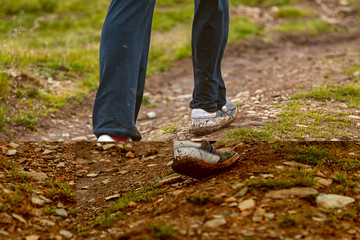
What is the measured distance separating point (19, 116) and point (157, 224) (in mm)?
3361

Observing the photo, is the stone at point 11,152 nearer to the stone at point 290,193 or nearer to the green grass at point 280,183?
the green grass at point 280,183

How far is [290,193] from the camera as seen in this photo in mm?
2506

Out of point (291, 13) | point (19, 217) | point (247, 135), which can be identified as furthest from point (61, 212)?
point (291, 13)

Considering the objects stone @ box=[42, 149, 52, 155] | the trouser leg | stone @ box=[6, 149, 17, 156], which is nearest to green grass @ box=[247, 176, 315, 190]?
the trouser leg

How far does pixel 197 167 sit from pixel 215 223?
0.54m

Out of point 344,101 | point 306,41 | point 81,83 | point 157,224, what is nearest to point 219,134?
point 157,224

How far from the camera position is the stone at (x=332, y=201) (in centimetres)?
240

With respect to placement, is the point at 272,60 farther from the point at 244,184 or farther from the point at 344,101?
the point at 244,184

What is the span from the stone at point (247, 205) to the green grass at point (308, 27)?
867 centimetres

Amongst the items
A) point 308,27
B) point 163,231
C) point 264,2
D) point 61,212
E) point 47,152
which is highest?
point 264,2

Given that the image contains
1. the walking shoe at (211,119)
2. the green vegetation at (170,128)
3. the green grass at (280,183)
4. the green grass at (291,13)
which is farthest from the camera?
the green grass at (291,13)

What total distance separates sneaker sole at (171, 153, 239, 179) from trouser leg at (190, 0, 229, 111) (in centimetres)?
81

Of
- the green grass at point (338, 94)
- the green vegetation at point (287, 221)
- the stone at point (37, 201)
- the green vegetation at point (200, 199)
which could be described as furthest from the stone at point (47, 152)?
the green grass at point (338, 94)

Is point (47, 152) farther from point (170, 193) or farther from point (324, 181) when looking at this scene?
point (324, 181)
